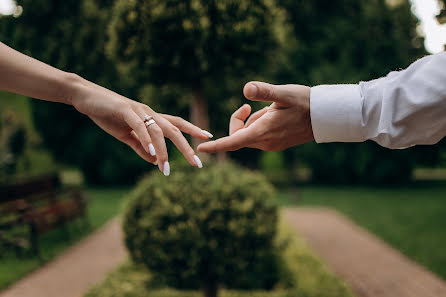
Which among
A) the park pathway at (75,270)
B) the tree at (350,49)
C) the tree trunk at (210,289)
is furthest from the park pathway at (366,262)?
the tree at (350,49)

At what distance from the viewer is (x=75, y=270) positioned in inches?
242

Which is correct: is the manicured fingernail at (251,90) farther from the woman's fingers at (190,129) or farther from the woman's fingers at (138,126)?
the woman's fingers at (138,126)

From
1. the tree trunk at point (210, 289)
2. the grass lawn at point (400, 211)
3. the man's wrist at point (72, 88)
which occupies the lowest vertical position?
the grass lawn at point (400, 211)

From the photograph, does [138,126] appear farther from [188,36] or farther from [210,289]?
[210,289]

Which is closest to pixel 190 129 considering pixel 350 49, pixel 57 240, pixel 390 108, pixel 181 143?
pixel 181 143

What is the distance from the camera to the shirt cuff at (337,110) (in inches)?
61.9

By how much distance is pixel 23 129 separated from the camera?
22.3 feet

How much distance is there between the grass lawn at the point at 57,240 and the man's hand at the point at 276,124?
4.91 m

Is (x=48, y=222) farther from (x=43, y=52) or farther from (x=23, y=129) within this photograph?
(x=43, y=52)

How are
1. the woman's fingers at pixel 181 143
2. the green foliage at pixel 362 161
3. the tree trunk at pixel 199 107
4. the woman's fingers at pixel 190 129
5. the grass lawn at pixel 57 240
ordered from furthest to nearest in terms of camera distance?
1. the green foliage at pixel 362 161
2. the grass lawn at pixel 57 240
3. the tree trunk at pixel 199 107
4. the woman's fingers at pixel 190 129
5. the woman's fingers at pixel 181 143

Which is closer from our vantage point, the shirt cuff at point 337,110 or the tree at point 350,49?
the shirt cuff at point 337,110

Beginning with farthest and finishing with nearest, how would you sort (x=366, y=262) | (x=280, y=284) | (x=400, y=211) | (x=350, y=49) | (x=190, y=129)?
(x=350, y=49) < (x=400, y=211) < (x=366, y=262) < (x=280, y=284) < (x=190, y=129)

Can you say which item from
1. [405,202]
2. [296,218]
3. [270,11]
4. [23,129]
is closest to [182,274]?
[270,11]

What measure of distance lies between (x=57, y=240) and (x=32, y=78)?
7300mm
